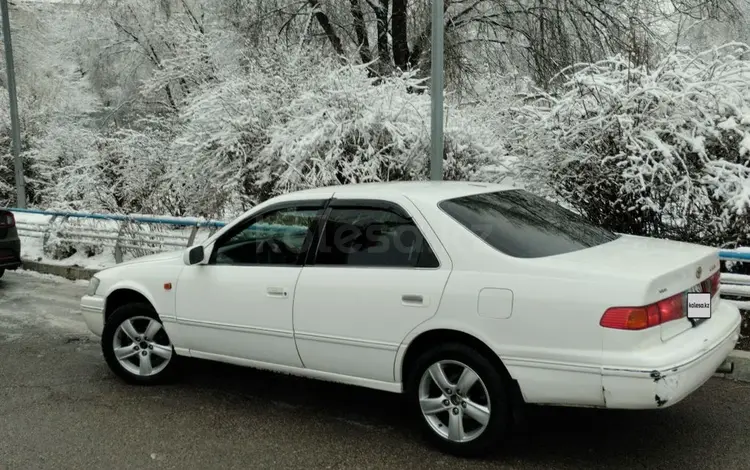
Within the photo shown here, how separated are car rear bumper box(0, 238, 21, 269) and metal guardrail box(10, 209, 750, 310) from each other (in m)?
1.29

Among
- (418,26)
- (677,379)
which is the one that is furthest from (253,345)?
(418,26)

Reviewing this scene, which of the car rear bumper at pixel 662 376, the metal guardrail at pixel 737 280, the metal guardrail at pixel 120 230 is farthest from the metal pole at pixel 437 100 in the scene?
the car rear bumper at pixel 662 376

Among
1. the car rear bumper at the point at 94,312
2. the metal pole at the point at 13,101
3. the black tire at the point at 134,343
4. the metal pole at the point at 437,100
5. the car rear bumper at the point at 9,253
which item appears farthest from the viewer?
the metal pole at the point at 13,101

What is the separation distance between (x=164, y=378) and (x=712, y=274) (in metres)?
3.83

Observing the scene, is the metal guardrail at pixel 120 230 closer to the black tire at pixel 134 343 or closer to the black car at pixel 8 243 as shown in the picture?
the black car at pixel 8 243

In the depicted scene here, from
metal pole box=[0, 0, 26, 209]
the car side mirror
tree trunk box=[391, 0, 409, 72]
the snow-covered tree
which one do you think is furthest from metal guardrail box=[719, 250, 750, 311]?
metal pole box=[0, 0, 26, 209]

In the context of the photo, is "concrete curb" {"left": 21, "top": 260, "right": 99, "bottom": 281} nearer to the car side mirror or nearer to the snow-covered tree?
the car side mirror

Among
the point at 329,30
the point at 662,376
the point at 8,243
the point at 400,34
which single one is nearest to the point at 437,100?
the point at 662,376

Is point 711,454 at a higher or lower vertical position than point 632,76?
lower

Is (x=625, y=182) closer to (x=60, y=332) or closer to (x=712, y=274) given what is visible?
(x=712, y=274)

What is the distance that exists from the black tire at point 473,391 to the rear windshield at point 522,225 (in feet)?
2.01

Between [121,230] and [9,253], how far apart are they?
4.96 ft

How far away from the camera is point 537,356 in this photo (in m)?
3.58

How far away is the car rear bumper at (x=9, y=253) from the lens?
376 inches
